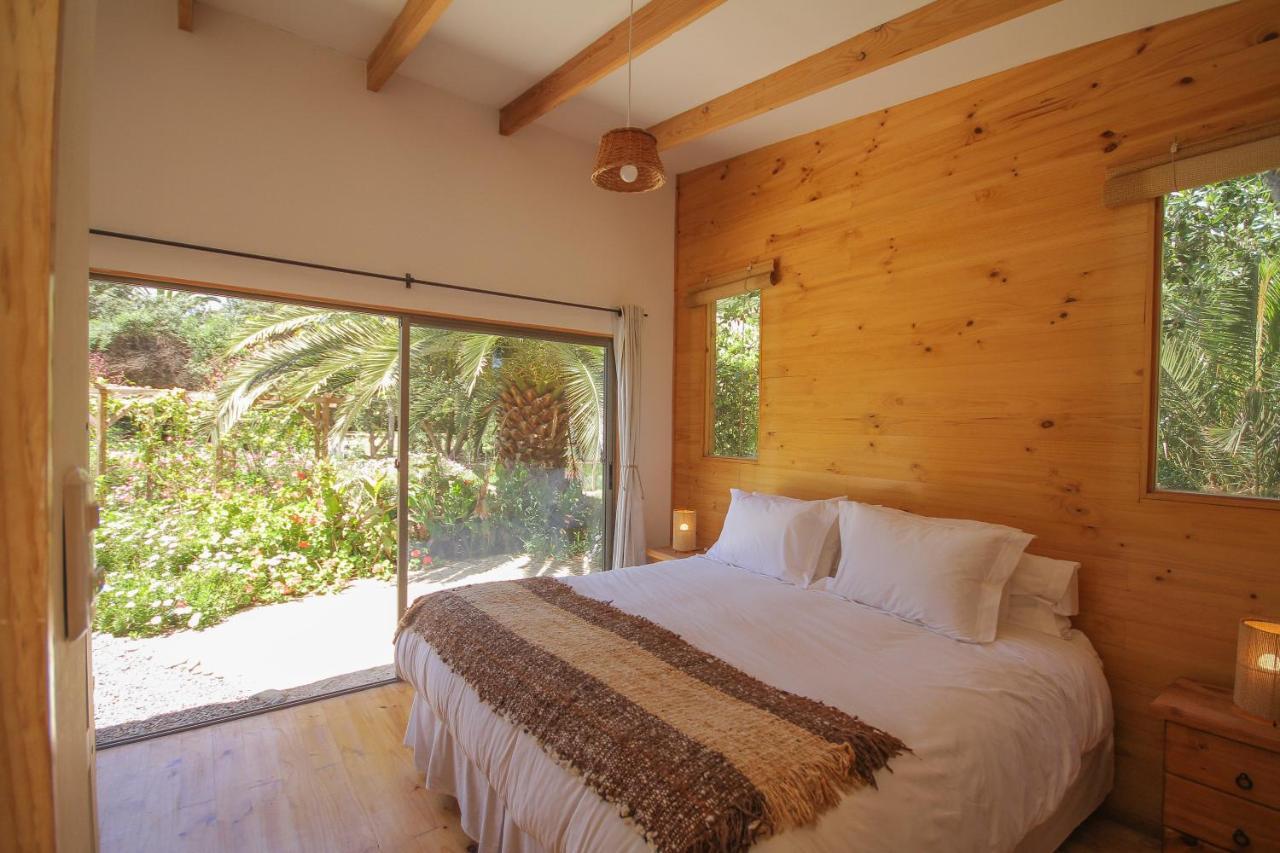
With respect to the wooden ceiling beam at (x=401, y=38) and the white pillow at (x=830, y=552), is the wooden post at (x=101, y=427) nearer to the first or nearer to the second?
the wooden ceiling beam at (x=401, y=38)

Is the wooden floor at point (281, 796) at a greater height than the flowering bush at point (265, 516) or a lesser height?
lesser

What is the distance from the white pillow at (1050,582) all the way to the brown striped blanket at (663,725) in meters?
1.24

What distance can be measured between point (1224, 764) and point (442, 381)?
3449 mm

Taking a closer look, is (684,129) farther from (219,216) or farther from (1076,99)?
(219,216)

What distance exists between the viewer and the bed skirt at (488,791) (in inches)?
67.0

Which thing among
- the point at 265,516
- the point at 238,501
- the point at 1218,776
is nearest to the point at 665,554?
the point at 1218,776

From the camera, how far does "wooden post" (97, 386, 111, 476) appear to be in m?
3.39

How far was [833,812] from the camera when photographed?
1224 millimetres

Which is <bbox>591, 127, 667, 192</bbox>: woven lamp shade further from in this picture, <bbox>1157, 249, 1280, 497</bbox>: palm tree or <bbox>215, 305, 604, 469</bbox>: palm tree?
<bbox>1157, 249, 1280, 497</bbox>: palm tree

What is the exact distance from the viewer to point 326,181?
2.84 m

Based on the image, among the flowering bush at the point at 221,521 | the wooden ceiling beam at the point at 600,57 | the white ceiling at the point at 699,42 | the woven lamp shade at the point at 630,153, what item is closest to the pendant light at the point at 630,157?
the woven lamp shade at the point at 630,153

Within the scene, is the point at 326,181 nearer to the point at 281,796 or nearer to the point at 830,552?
the point at 281,796

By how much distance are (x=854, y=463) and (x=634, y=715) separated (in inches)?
82.2

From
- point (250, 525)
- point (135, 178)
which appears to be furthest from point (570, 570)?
point (135, 178)
